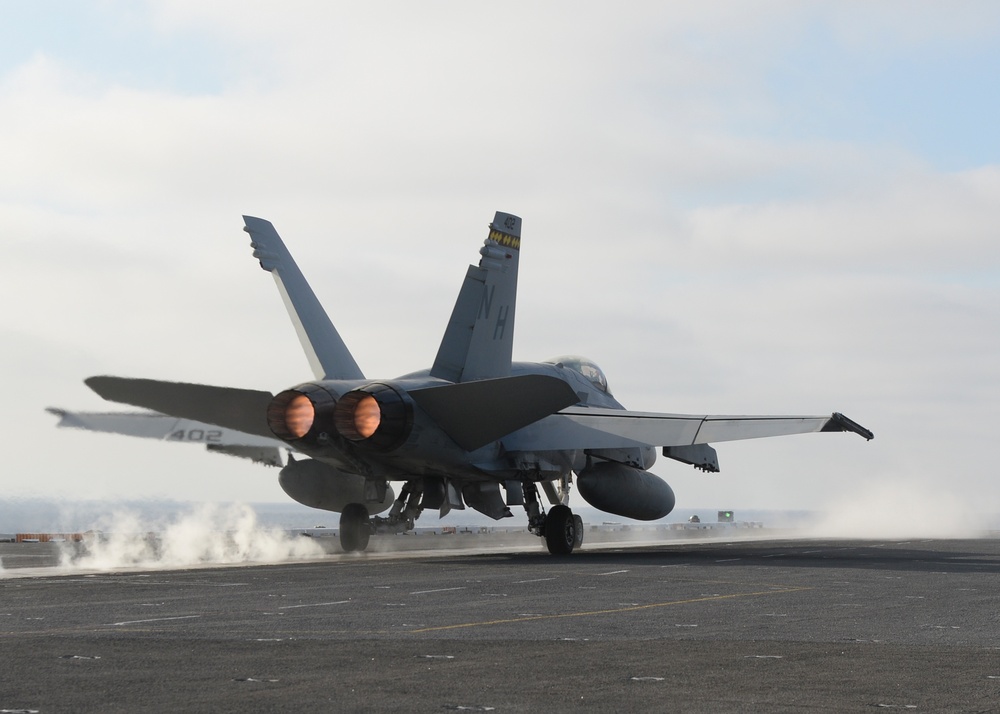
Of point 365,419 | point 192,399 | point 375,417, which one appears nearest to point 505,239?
point 375,417

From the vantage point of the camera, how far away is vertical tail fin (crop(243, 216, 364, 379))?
85.4 feet

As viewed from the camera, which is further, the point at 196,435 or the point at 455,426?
the point at 196,435

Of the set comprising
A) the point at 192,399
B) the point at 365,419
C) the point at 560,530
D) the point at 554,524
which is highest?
the point at 192,399

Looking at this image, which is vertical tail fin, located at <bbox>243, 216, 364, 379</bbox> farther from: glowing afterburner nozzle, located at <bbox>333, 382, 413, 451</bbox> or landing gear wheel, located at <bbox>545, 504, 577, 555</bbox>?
landing gear wheel, located at <bbox>545, 504, 577, 555</bbox>

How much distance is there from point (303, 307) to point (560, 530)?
7.84m

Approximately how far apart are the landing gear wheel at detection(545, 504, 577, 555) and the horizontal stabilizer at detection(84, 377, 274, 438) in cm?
748

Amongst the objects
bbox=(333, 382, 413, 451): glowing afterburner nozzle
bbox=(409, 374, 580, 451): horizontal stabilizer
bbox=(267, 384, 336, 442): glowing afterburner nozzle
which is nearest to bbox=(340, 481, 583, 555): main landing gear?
bbox=(409, 374, 580, 451): horizontal stabilizer

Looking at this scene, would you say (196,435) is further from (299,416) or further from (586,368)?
(586,368)

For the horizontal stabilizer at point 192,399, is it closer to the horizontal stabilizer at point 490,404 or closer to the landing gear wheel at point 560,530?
the horizontal stabilizer at point 490,404

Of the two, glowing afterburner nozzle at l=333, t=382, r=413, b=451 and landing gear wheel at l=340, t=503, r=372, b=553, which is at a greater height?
glowing afterburner nozzle at l=333, t=382, r=413, b=451

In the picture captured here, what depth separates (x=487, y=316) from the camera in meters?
26.2

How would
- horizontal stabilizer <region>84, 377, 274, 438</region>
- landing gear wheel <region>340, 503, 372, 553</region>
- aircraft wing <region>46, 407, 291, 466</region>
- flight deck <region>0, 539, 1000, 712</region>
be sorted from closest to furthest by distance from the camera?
1. flight deck <region>0, 539, 1000, 712</region>
2. horizontal stabilizer <region>84, 377, 274, 438</region>
3. aircraft wing <region>46, 407, 291, 466</region>
4. landing gear wheel <region>340, 503, 372, 553</region>

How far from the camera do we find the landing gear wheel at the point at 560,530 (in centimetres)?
2777

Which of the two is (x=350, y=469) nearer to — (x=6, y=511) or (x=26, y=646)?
(x=6, y=511)
